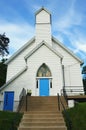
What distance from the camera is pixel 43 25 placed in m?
23.8

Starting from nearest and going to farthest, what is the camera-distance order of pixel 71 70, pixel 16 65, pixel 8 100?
pixel 8 100 → pixel 71 70 → pixel 16 65

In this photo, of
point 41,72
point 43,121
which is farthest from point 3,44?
point 43,121

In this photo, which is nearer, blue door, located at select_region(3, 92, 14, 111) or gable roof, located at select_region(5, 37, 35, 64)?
blue door, located at select_region(3, 92, 14, 111)

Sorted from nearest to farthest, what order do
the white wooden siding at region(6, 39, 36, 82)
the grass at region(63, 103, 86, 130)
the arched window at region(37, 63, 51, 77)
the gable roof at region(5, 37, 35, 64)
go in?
the grass at region(63, 103, 86, 130)
the arched window at region(37, 63, 51, 77)
the white wooden siding at region(6, 39, 36, 82)
the gable roof at region(5, 37, 35, 64)

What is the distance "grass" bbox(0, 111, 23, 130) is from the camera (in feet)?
32.6

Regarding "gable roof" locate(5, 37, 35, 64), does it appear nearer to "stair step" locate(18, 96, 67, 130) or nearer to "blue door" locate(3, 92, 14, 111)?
"blue door" locate(3, 92, 14, 111)

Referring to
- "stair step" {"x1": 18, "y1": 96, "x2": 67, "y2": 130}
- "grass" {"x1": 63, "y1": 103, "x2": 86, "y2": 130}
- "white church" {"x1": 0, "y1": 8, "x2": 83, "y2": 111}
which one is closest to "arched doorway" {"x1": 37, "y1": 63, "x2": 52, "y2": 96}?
"white church" {"x1": 0, "y1": 8, "x2": 83, "y2": 111}

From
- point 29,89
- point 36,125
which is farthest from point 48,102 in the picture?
point 36,125

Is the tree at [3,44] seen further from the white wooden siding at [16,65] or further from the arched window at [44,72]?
the arched window at [44,72]

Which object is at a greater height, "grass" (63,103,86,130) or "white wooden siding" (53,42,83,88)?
"white wooden siding" (53,42,83,88)

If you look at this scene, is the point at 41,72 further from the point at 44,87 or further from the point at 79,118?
the point at 79,118

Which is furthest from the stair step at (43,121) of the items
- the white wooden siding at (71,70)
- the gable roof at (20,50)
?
the gable roof at (20,50)

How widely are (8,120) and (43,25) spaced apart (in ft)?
51.0

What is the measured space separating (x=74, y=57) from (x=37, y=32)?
17.2 ft
